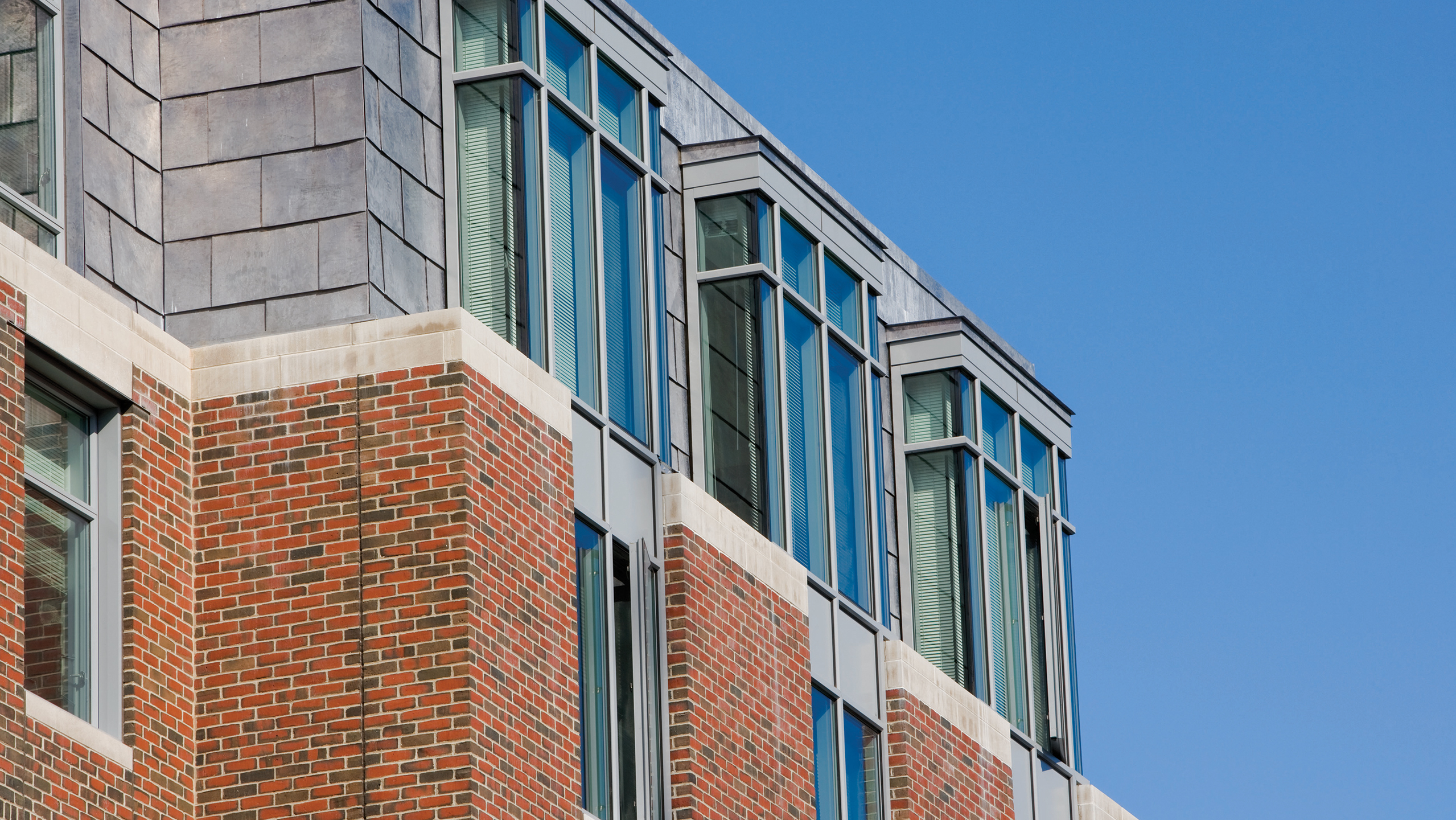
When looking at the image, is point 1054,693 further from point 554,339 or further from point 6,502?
point 6,502

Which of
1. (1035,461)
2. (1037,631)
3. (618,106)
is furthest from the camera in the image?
(1035,461)

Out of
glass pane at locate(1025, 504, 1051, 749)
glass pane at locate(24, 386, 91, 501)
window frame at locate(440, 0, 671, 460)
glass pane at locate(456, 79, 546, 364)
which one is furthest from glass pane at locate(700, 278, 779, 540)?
glass pane at locate(24, 386, 91, 501)

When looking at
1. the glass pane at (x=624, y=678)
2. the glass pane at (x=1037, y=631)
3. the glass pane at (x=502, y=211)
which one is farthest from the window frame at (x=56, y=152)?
the glass pane at (x=1037, y=631)

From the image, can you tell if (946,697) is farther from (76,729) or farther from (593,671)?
(76,729)

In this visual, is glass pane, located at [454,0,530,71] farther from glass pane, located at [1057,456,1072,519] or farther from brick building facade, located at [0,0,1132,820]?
glass pane, located at [1057,456,1072,519]

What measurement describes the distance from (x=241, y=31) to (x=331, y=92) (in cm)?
96

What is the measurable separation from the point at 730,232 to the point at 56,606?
8.95m

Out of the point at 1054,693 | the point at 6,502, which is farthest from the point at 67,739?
the point at 1054,693

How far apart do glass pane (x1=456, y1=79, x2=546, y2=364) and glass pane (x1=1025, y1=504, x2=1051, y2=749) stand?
11.0 metres

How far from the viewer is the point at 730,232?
2453cm


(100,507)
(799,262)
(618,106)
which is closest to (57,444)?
(100,507)

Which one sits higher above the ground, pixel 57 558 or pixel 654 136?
pixel 654 136

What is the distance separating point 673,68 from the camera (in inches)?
975

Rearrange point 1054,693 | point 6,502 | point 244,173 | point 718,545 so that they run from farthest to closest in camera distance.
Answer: point 1054,693, point 718,545, point 244,173, point 6,502
